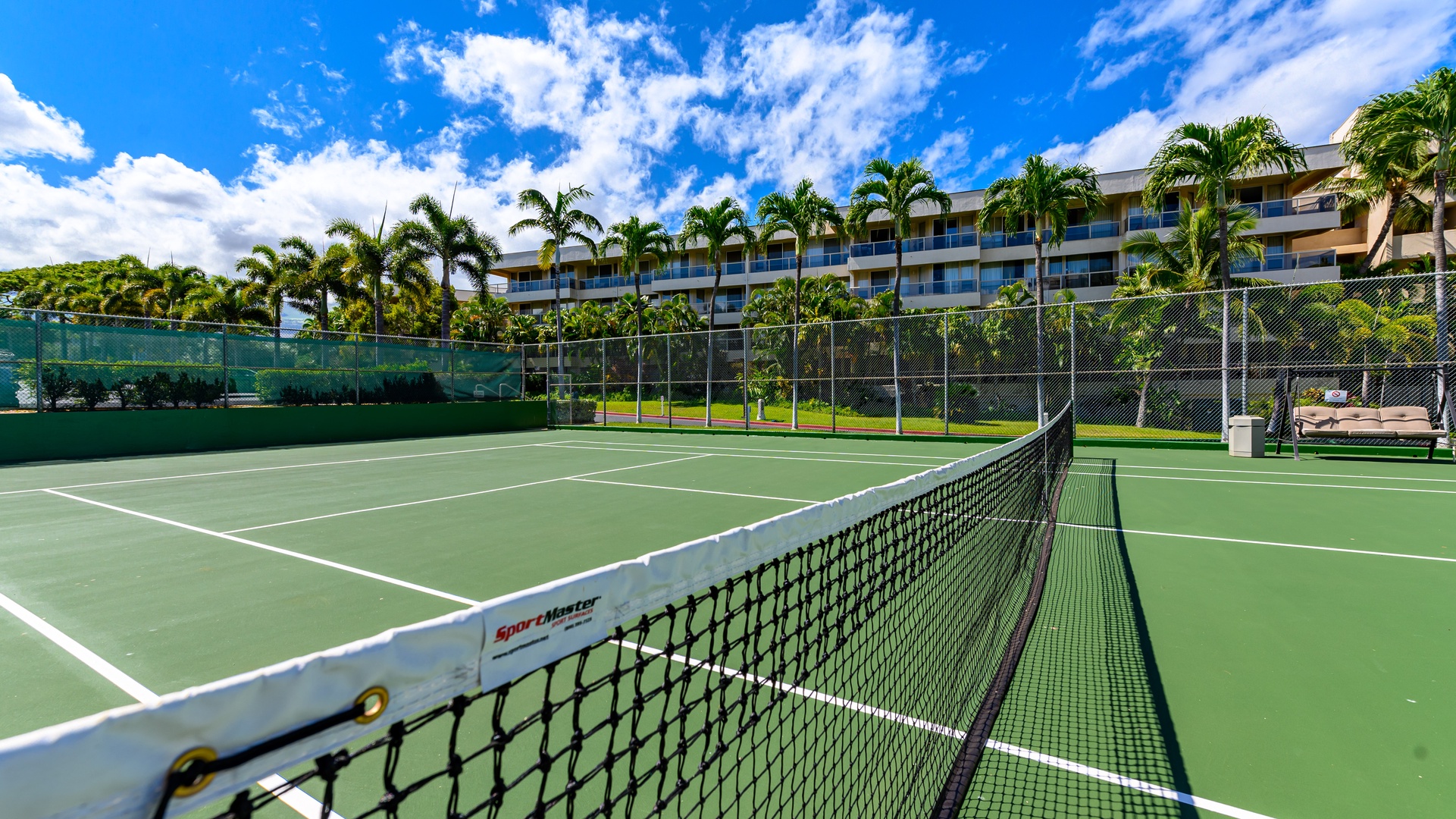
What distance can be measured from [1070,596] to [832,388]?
1509cm

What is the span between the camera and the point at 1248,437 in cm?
1299

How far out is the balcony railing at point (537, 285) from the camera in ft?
Result: 174

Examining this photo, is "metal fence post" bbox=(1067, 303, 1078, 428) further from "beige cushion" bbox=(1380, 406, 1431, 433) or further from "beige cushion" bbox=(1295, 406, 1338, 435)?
"beige cushion" bbox=(1380, 406, 1431, 433)

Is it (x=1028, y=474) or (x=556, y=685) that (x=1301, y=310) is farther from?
(x=556, y=685)

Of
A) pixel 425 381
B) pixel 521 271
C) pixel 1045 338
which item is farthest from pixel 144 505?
pixel 521 271

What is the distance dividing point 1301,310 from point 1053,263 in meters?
24.0

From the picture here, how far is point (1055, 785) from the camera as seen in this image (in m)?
2.74

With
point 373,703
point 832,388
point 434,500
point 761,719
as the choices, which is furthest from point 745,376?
point 373,703

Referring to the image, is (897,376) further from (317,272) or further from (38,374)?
(317,272)

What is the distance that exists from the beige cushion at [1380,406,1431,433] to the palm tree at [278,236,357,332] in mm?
37939

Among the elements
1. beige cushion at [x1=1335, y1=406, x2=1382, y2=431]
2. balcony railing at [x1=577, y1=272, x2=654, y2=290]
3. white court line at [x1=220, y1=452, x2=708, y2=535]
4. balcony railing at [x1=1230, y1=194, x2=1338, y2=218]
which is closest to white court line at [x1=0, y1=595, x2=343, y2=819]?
white court line at [x1=220, y1=452, x2=708, y2=535]

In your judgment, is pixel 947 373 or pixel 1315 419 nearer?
pixel 1315 419

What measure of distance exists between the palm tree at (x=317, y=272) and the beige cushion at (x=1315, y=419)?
36.8 metres

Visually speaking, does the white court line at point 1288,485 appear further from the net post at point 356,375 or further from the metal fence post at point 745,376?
the net post at point 356,375
